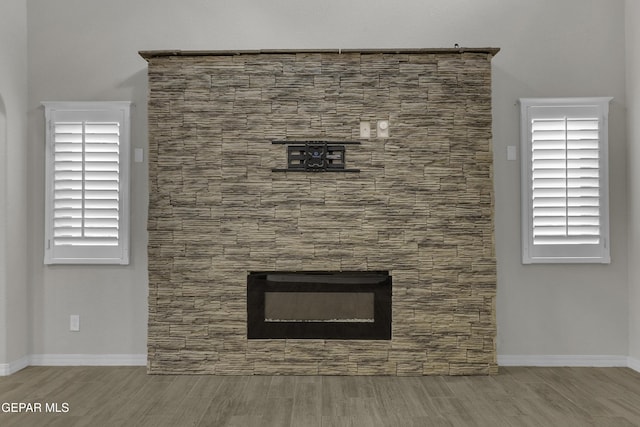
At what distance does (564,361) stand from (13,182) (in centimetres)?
498

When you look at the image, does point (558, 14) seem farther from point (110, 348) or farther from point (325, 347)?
point (110, 348)

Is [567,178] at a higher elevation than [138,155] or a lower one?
lower

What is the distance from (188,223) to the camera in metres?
4.60

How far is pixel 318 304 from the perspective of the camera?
15.1 ft

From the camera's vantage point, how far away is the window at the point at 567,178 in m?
4.79

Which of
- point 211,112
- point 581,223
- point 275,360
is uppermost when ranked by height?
point 211,112

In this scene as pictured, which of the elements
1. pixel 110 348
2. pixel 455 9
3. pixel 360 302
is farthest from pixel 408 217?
pixel 110 348

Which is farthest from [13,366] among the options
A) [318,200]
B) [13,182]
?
[318,200]

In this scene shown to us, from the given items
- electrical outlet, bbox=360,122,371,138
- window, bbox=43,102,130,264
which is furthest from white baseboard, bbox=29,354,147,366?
electrical outlet, bbox=360,122,371,138

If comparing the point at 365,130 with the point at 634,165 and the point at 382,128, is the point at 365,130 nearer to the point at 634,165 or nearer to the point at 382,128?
the point at 382,128

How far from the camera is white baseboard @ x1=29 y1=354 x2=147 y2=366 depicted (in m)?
4.87

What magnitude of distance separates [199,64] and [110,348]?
2.58 m

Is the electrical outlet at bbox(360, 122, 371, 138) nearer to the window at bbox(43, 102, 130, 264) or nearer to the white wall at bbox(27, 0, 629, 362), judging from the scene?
the white wall at bbox(27, 0, 629, 362)

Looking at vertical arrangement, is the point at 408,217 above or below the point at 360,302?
above
